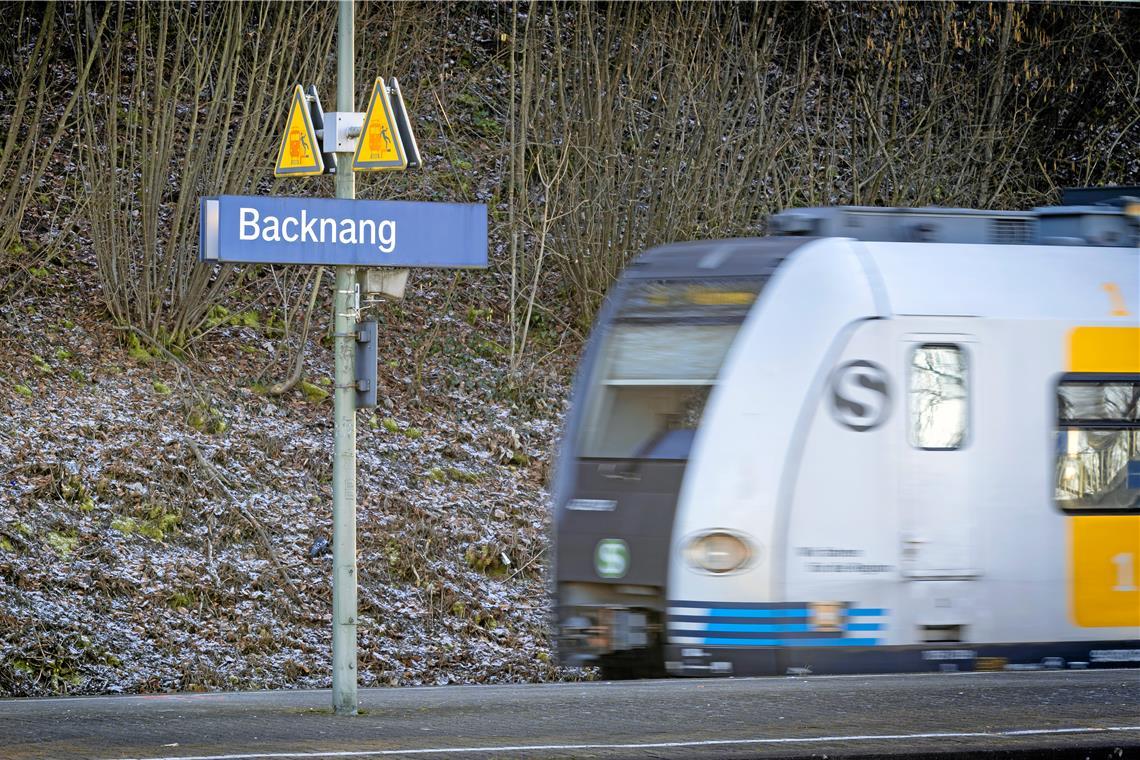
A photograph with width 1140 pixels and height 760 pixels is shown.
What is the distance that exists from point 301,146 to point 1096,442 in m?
6.01

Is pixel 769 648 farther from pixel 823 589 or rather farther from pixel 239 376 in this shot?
pixel 239 376

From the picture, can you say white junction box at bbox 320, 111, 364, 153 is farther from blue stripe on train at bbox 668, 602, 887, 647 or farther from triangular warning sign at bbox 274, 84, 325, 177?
blue stripe on train at bbox 668, 602, 887, 647

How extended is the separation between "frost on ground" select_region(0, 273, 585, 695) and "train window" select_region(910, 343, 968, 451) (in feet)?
24.7

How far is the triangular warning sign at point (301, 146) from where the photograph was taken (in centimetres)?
1213

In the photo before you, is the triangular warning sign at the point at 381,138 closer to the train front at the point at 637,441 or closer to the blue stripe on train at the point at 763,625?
the train front at the point at 637,441

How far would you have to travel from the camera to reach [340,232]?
11797 millimetres

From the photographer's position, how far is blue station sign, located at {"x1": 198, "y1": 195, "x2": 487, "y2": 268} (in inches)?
445

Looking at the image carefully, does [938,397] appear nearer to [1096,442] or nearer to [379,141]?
[1096,442]

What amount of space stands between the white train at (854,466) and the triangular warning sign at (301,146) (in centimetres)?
317

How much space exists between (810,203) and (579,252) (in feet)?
12.2

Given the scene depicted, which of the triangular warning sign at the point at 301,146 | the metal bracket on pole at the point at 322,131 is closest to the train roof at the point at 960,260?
the triangular warning sign at the point at 301,146

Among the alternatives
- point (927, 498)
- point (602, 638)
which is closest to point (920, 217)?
point (927, 498)

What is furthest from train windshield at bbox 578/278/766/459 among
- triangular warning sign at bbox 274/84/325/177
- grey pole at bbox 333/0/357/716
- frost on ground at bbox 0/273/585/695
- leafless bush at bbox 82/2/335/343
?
leafless bush at bbox 82/2/335/343

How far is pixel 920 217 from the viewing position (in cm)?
1029
